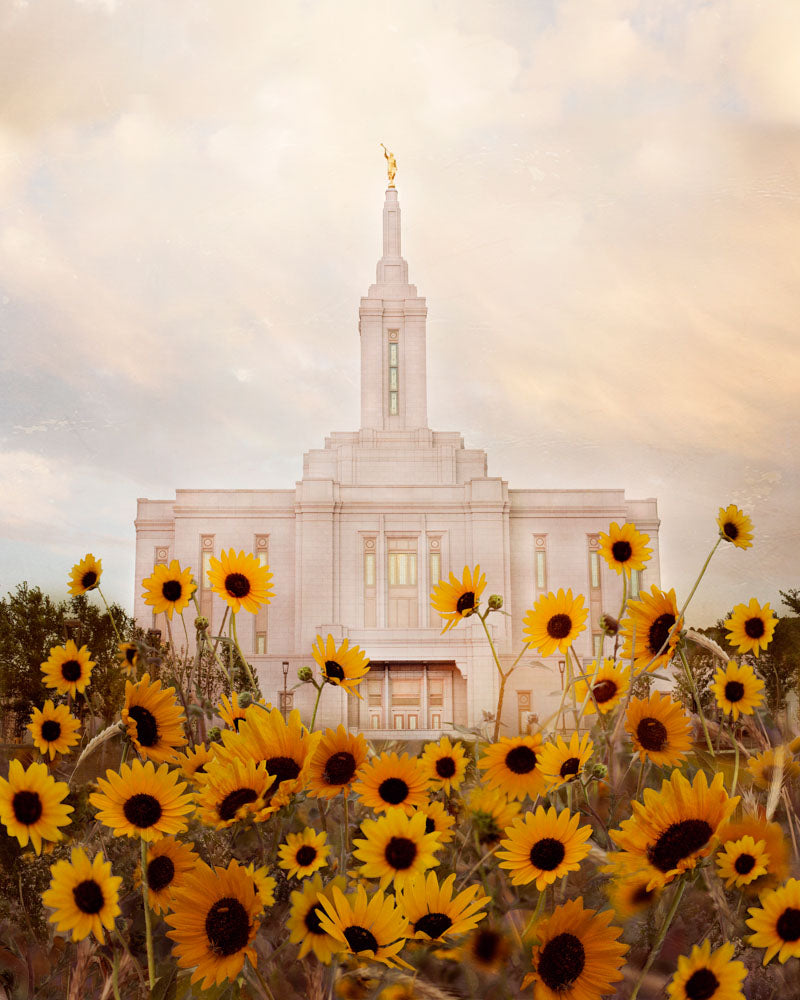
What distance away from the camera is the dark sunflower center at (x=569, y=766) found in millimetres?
311

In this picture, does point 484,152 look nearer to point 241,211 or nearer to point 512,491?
point 241,211

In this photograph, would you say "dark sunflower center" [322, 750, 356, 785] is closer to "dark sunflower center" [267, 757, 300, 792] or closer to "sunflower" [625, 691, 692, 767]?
"dark sunflower center" [267, 757, 300, 792]

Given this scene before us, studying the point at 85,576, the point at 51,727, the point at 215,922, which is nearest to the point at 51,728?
the point at 51,727

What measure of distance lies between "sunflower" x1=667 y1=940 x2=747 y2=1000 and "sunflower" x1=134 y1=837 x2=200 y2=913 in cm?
17

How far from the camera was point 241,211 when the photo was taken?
6.98 feet

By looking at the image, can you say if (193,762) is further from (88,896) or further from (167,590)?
(167,590)

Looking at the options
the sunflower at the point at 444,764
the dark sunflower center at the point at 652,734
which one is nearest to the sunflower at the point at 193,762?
the sunflower at the point at 444,764

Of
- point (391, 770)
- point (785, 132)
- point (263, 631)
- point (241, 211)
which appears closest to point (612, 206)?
point (785, 132)

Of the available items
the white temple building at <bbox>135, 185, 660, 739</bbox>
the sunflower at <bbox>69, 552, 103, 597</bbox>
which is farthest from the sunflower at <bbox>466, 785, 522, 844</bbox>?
the white temple building at <bbox>135, 185, 660, 739</bbox>

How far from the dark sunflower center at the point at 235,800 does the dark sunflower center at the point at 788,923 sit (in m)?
0.18

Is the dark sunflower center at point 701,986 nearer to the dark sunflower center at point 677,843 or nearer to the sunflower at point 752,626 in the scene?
the dark sunflower center at point 677,843

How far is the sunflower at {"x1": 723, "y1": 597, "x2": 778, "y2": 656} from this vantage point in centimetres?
48

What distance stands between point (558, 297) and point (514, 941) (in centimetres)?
215

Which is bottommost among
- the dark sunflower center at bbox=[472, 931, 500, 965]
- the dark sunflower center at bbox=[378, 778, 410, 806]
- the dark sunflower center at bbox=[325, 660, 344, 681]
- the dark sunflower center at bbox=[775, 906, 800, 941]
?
the dark sunflower center at bbox=[472, 931, 500, 965]
